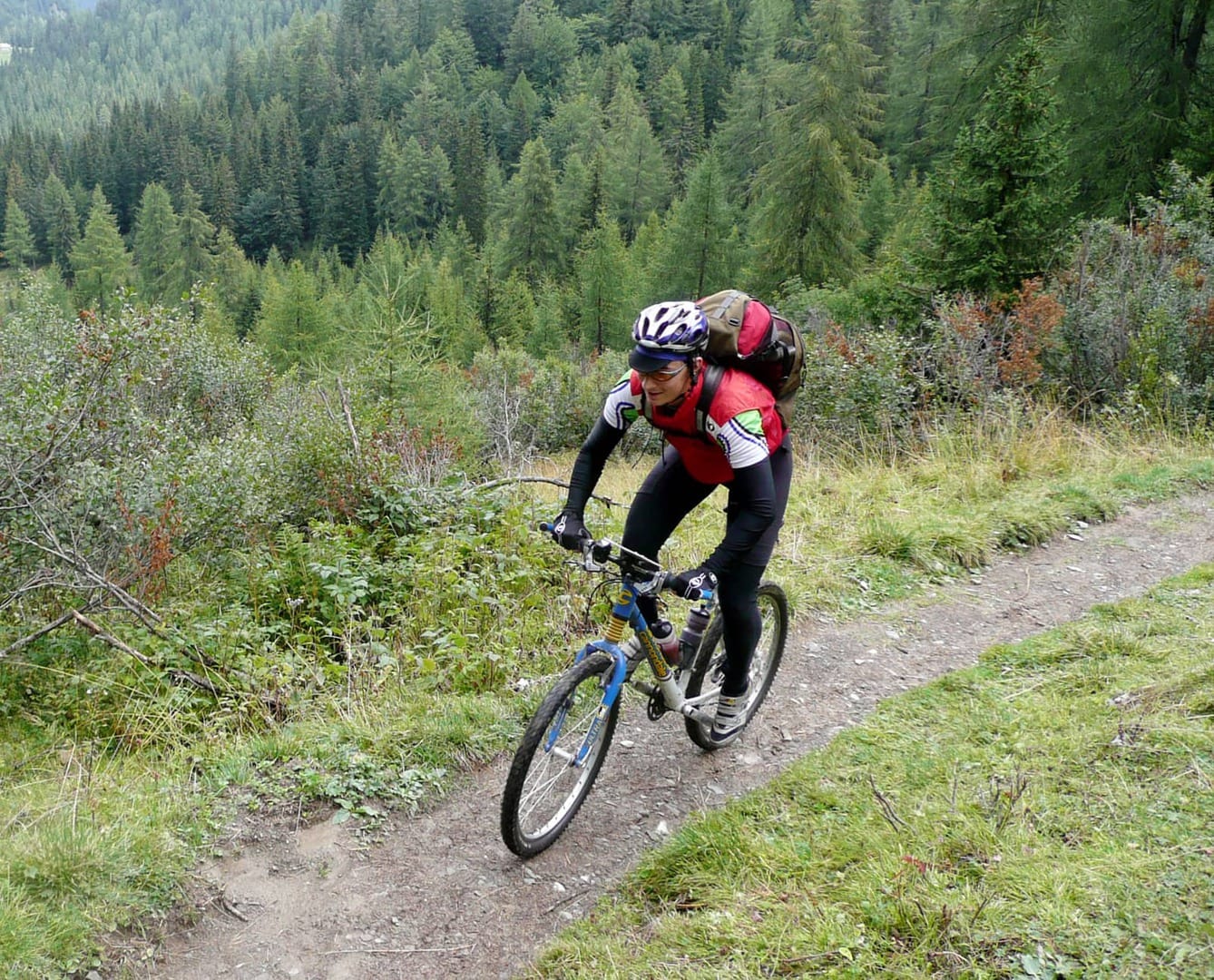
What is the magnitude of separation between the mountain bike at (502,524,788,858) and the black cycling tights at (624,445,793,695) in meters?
0.16

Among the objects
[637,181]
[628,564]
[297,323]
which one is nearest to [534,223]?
[637,181]

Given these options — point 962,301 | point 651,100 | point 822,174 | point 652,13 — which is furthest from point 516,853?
point 652,13

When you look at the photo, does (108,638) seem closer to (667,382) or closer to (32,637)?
(32,637)

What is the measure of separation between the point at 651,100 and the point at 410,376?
93067mm

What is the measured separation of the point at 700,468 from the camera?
156 inches

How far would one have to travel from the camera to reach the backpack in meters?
3.60

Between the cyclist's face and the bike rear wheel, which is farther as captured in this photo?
the bike rear wheel

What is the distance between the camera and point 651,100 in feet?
314

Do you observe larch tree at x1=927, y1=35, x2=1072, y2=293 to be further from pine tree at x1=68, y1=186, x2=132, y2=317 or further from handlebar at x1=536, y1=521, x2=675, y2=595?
pine tree at x1=68, y1=186, x2=132, y2=317

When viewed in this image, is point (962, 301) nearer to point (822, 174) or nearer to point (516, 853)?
point (516, 853)

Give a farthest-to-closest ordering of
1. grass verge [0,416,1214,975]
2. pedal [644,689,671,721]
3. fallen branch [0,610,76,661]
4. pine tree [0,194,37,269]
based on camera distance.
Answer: pine tree [0,194,37,269] → fallen branch [0,610,76,661] → pedal [644,689,671,721] → grass verge [0,416,1214,975]

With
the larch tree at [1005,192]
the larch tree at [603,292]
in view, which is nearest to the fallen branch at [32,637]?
the larch tree at [1005,192]

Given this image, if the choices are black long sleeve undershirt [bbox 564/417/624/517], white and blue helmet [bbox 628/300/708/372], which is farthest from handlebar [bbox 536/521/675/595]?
white and blue helmet [bbox 628/300/708/372]

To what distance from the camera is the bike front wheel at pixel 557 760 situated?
3449 millimetres
